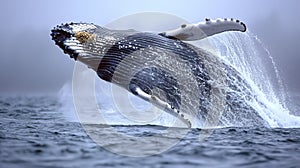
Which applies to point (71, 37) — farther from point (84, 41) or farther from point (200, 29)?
point (200, 29)

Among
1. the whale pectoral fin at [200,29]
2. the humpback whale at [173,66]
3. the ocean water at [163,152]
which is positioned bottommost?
the ocean water at [163,152]

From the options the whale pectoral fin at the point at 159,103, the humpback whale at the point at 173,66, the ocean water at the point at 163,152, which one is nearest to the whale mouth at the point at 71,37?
the humpback whale at the point at 173,66

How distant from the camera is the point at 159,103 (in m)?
8.73

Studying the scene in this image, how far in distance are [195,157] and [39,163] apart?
8.15 feet

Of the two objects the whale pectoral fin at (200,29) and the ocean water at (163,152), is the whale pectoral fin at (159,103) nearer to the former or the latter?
the ocean water at (163,152)

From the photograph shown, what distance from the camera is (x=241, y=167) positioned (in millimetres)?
6598

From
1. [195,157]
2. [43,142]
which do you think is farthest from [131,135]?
[195,157]

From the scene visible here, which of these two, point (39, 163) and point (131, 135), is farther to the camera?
point (131, 135)

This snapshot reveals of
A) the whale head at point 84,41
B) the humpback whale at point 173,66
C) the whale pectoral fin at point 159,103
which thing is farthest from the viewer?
the whale head at point 84,41

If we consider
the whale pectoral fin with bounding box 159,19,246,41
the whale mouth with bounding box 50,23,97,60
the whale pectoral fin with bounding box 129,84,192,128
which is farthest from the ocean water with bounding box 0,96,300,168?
the whale pectoral fin with bounding box 159,19,246,41

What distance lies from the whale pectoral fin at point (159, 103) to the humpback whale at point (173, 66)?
38 centimetres

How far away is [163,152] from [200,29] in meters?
4.06

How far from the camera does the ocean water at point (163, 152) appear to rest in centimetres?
678

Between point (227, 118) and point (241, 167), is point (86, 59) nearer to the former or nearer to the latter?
point (227, 118)
